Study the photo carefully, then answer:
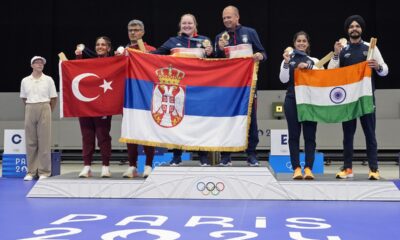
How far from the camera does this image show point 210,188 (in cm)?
543

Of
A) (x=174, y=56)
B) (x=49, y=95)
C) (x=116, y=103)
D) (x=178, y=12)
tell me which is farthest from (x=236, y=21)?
(x=178, y=12)

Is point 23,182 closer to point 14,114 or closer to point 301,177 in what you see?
point 301,177

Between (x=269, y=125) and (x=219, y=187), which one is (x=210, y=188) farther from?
(x=269, y=125)

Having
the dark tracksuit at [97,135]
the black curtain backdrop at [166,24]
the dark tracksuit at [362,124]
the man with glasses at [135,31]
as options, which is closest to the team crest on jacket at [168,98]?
the man with glasses at [135,31]

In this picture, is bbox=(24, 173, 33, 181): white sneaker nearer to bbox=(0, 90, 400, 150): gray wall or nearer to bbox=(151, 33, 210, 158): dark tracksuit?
bbox=(151, 33, 210, 158): dark tracksuit

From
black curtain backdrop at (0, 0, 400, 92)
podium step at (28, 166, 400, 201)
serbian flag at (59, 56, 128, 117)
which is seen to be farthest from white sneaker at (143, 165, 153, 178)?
black curtain backdrop at (0, 0, 400, 92)

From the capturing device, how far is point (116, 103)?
5.84 m

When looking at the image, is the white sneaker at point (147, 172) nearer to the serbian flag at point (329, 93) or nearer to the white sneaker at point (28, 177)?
the serbian flag at point (329, 93)

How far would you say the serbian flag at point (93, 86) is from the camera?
5.81 metres

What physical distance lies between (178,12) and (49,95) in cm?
619

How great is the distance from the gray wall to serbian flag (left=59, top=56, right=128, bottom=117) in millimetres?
6107

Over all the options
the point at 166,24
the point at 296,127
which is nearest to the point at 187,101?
the point at 296,127

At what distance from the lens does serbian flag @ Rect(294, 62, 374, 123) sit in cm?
554

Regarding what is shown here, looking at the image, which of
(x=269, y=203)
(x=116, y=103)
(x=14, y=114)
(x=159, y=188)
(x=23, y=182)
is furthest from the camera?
(x=14, y=114)
